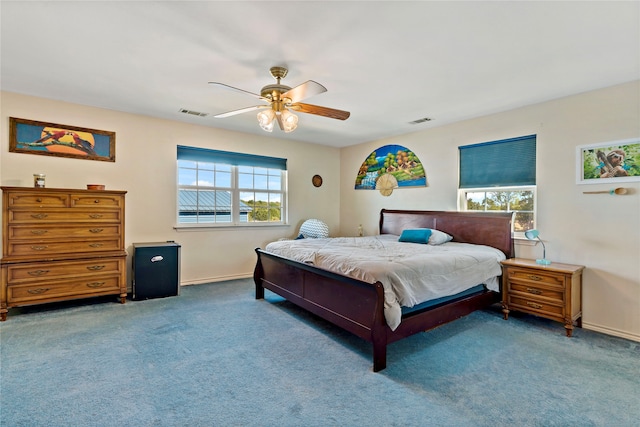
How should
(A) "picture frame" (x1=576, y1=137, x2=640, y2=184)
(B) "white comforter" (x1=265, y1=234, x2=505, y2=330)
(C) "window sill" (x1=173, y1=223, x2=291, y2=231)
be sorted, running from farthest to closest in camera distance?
(C) "window sill" (x1=173, y1=223, x2=291, y2=231) → (A) "picture frame" (x1=576, y1=137, x2=640, y2=184) → (B) "white comforter" (x1=265, y1=234, x2=505, y2=330)

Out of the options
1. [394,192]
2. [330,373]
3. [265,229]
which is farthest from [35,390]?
[394,192]

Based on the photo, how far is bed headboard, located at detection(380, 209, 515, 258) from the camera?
3898 millimetres

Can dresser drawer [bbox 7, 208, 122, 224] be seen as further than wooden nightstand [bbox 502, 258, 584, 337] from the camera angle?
Yes

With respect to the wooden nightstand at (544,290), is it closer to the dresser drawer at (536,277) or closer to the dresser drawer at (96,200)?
the dresser drawer at (536,277)

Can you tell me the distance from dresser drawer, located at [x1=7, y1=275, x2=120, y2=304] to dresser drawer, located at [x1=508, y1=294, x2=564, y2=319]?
4.74 m

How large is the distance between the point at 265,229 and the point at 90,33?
3778 mm

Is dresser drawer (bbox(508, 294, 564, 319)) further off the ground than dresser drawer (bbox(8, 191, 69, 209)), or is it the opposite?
dresser drawer (bbox(8, 191, 69, 209))

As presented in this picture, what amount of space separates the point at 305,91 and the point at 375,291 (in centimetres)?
175

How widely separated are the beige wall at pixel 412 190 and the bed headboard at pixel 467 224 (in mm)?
181

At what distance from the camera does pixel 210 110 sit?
414cm

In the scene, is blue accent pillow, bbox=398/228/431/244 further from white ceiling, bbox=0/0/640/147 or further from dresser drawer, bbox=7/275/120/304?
dresser drawer, bbox=7/275/120/304

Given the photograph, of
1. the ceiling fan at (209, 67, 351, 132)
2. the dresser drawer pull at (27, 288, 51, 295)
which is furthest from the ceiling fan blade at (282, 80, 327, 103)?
the dresser drawer pull at (27, 288, 51, 295)

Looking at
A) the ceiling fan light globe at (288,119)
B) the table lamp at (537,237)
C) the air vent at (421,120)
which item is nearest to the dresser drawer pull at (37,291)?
the ceiling fan light globe at (288,119)

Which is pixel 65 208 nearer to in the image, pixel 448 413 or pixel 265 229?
pixel 265 229
